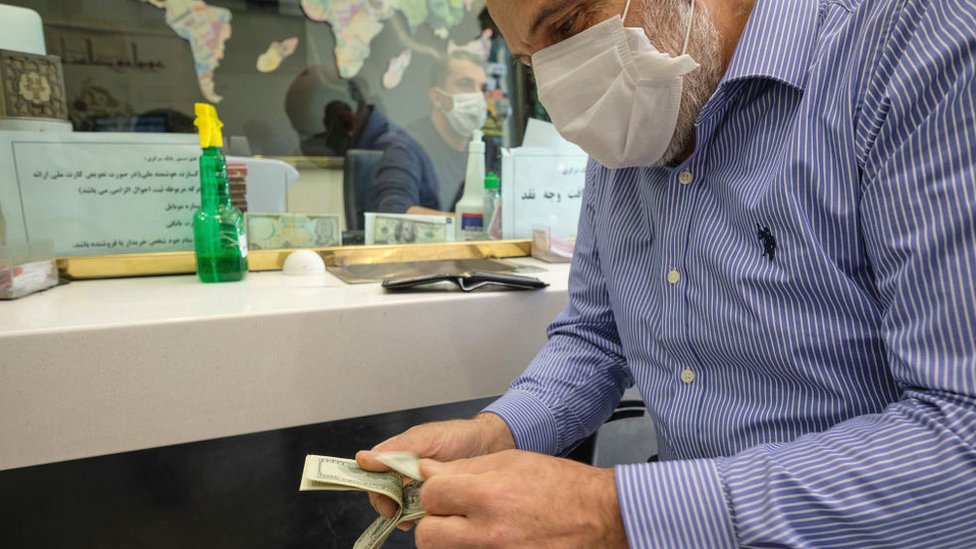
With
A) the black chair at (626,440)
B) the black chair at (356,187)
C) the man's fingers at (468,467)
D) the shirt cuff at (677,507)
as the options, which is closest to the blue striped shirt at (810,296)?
the shirt cuff at (677,507)

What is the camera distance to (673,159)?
81 centimetres

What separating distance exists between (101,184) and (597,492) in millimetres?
1114

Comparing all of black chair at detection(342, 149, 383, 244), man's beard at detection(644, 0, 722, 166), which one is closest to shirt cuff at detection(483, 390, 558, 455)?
man's beard at detection(644, 0, 722, 166)

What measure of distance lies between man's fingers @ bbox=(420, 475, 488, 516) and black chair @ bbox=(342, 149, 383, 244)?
0.93 meters

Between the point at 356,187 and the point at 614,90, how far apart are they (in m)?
0.85

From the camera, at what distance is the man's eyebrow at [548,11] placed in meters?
0.72

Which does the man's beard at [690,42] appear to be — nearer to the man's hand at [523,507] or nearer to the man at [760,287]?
the man at [760,287]

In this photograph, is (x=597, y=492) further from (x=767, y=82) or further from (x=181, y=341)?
(x=181, y=341)

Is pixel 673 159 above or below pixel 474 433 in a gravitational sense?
above

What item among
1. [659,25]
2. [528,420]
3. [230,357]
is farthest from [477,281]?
[659,25]

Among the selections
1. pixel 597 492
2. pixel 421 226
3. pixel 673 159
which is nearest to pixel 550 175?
pixel 421 226

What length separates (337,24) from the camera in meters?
1.44

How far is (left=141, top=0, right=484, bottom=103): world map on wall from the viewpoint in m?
1.31

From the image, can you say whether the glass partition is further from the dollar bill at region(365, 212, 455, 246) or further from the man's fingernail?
the man's fingernail
